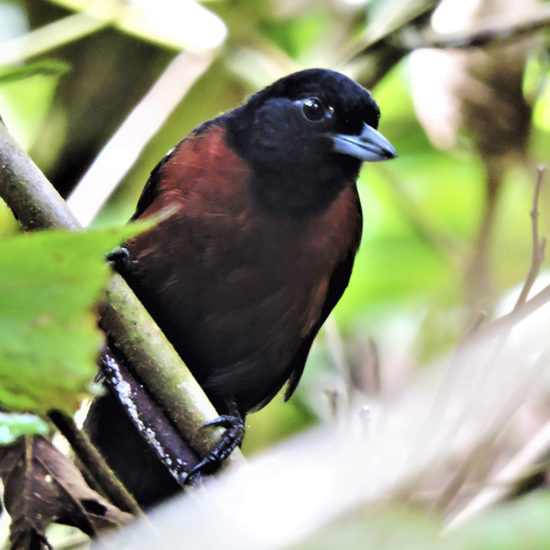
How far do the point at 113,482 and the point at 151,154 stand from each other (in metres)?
1.74

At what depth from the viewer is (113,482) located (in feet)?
3.15

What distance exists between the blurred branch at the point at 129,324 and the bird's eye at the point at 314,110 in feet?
3.02

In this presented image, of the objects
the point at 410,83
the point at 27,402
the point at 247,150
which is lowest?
the point at 27,402

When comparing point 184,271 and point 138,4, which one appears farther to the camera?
point 138,4

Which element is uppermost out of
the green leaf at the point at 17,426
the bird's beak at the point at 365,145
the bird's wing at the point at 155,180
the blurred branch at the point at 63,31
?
the blurred branch at the point at 63,31

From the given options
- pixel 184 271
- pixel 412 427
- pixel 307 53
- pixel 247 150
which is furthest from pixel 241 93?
pixel 412 427

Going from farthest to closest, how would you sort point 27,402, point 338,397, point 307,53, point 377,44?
point 307,53 → point 377,44 → point 338,397 → point 27,402

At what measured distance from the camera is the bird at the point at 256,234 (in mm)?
1801

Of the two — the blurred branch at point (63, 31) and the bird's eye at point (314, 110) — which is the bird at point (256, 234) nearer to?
the bird's eye at point (314, 110)

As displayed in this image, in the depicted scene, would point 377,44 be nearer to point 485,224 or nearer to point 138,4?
point 485,224

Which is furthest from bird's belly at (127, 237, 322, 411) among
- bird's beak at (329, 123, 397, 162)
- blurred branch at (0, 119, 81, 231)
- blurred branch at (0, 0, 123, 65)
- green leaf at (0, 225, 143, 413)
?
green leaf at (0, 225, 143, 413)

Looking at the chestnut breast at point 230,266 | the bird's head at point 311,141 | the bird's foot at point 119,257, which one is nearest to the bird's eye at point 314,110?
the bird's head at point 311,141

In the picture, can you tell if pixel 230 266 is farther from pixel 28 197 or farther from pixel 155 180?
pixel 28 197

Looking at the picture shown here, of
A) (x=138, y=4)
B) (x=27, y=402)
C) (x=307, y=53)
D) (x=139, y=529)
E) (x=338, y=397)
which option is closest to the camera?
(x=27, y=402)
